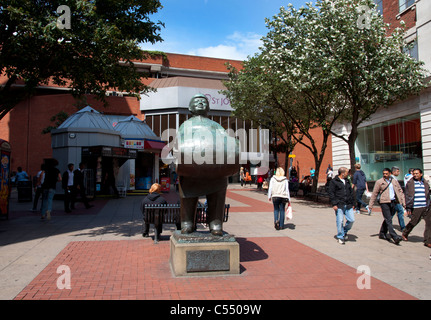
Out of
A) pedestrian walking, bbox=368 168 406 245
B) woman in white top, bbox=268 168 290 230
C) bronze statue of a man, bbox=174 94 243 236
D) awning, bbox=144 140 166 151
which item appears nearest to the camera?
bronze statue of a man, bbox=174 94 243 236

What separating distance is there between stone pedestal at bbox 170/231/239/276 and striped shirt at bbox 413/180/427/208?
464 centimetres

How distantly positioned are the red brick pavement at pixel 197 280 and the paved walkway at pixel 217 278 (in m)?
0.01

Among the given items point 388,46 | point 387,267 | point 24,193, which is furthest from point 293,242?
point 24,193

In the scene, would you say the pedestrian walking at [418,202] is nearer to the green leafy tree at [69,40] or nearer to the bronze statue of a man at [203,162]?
the bronze statue of a man at [203,162]

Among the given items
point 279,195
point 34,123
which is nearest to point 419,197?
point 279,195

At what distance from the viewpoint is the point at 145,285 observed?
4484mm

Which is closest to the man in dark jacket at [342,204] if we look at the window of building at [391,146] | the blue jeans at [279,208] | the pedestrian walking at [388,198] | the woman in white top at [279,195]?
the pedestrian walking at [388,198]

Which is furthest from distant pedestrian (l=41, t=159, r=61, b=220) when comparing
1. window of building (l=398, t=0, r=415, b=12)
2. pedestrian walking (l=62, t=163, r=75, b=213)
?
window of building (l=398, t=0, r=415, b=12)

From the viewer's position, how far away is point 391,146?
63.2ft

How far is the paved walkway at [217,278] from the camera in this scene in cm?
424

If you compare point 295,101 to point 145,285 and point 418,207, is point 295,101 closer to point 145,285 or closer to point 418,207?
point 418,207

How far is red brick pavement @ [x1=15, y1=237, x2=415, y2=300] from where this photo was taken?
412 centimetres

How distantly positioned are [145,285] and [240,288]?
1285mm

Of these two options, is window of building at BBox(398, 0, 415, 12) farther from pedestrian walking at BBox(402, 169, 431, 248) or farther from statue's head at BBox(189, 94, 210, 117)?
statue's head at BBox(189, 94, 210, 117)
